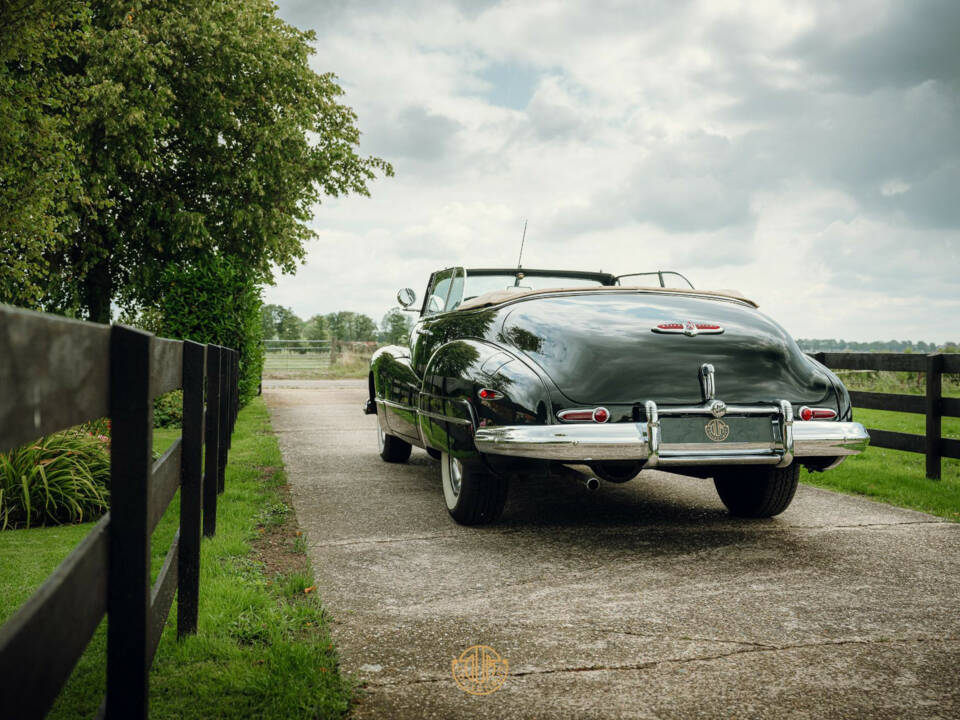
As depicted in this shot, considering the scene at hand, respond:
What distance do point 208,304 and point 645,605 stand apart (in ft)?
31.7

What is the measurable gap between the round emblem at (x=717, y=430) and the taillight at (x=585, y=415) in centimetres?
57

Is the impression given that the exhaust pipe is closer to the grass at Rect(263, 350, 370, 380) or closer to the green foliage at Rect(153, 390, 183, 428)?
the green foliage at Rect(153, 390, 183, 428)

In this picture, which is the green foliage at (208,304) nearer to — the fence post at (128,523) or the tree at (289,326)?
the fence post at (128,523)

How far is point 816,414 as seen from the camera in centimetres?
454

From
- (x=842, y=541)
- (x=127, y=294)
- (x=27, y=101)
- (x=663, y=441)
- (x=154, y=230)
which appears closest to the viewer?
(x=663, y=441)

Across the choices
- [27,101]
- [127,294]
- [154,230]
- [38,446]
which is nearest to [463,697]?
[38,446]

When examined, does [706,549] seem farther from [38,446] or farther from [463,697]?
[38,446]

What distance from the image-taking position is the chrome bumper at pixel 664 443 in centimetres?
412

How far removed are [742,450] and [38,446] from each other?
4.89 metres

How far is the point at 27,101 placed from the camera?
12.6m

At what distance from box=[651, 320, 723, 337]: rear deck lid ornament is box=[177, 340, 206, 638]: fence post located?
2637 millimetres

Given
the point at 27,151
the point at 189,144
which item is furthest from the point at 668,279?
the point at 189,144

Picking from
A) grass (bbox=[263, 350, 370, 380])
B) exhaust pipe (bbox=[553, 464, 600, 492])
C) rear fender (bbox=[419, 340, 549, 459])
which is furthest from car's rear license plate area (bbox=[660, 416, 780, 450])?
grass (bbox=[263, 350, 370, 380])

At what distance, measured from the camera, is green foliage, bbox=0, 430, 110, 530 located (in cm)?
515
